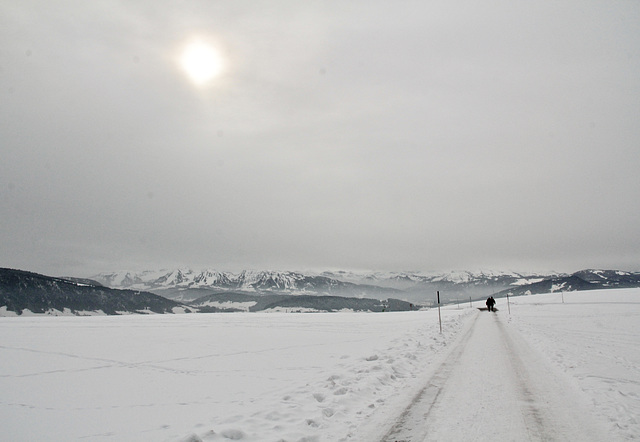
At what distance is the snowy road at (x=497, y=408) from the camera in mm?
6336

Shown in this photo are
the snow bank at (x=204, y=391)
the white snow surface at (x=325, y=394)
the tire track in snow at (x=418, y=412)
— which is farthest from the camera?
the snow bank at (x=204, y=391)

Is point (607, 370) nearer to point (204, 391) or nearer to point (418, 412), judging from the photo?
point (418, 412)

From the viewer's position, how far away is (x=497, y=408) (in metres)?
7.68

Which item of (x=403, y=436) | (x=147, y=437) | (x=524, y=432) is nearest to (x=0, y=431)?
(x=147, y=437)

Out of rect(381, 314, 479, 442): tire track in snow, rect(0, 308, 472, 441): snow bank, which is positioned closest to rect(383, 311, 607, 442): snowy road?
rect(381, 314, 479, 442): tire track in snow

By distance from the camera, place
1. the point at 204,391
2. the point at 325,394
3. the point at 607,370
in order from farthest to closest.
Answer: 1. the point at 607,370
2. the point at 204,391
3. the point at 325,394

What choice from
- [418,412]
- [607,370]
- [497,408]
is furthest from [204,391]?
[607,370]

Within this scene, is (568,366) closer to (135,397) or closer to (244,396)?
(244,396)

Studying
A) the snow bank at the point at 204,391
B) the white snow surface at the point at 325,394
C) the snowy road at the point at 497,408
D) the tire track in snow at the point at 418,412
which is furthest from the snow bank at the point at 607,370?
the snow bank at the point at 204,391

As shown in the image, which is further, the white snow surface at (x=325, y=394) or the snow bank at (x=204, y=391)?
the snow bank at (x=204, y=391)

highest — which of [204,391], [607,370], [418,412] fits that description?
[418,412]

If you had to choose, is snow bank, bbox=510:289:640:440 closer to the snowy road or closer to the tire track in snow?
the snowy road

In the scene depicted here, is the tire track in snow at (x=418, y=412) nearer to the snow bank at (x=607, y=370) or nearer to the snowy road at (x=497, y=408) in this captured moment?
the snowy road at (x=497, y=408)

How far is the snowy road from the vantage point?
6.34 m
